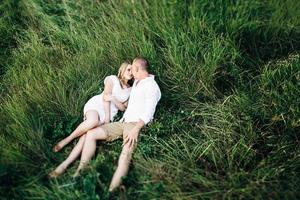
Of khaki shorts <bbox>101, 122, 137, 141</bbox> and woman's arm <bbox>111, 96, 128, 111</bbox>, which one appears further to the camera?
woman's arm <bbox>111, 96, 128, 111</bbox>

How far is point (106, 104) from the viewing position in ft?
17.3

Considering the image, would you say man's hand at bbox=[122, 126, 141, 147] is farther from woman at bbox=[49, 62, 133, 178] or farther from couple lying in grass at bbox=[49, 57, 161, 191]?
woman at bbox=[49, 62, 133, 178]

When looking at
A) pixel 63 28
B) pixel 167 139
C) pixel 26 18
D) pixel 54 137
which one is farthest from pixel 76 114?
pixel 26 18

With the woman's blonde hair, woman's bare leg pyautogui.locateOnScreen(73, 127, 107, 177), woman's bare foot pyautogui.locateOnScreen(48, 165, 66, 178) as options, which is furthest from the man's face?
woman's bare foot pyautogui.locateOnScreen(48, 165, 66, 178)

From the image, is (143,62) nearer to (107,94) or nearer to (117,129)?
(107,94)

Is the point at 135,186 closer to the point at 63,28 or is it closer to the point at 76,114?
the point at 76,114

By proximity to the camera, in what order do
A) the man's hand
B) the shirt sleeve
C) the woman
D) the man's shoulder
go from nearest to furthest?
1. the man's hand
2. the woman
3. the shirt sleeve
4. the man's shoulder

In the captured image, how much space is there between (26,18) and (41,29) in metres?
0.46

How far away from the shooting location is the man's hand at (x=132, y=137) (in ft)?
15.9

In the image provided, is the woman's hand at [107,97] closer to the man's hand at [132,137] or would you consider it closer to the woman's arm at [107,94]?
the woman's arm at [107,94]

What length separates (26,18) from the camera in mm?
6992

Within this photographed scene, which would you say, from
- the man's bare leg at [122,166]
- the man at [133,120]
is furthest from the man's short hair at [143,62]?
the man's bare leg at [122,166]

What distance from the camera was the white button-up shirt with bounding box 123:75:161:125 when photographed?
16.7 ft

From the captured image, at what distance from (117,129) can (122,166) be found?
66cm
